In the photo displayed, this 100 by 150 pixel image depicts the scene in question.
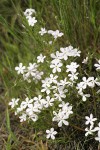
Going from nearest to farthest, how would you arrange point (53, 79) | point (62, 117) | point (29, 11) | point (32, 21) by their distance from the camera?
point (62, 117) < point (53, 79) < point (32, 21) < point (29, 11)

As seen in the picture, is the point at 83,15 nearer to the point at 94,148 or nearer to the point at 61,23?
the point at 61,23

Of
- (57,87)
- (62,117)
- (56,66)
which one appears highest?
(56,66)

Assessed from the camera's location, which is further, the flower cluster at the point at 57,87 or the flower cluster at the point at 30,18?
the flower cluster at the point at 30,18

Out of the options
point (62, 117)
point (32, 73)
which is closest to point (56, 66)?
point (32, 73)

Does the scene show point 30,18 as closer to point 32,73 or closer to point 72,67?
point 32,73

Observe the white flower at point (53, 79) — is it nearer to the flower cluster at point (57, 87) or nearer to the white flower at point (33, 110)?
the flower cluster at point (57, 87)

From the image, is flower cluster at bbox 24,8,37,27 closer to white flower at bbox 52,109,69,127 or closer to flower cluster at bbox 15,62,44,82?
flower cluster at bbox 15,62,44,82

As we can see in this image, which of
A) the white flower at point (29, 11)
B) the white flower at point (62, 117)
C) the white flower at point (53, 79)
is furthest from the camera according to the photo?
the white flower at point (29, 11)

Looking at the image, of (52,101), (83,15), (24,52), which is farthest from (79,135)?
(24,52)

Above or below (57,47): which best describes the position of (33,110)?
below

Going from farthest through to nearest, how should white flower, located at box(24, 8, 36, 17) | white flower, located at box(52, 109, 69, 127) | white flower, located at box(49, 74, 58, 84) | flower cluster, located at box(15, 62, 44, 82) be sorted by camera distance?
white flower, located at box(24, 8, 36, 17) → flower cluster, located at box(15, 62, 44, 82) → white flower, located at box(49, 74, 58, 84) → white flower, located at box(52, 109, 69, 127)

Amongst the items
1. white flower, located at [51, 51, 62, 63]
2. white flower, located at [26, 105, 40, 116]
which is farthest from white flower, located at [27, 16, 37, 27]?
white flower, located at [26, 105, 40, 116]

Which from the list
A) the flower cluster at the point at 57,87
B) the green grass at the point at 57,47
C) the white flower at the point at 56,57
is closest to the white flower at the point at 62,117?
the flower cluster at the point at 57,87
